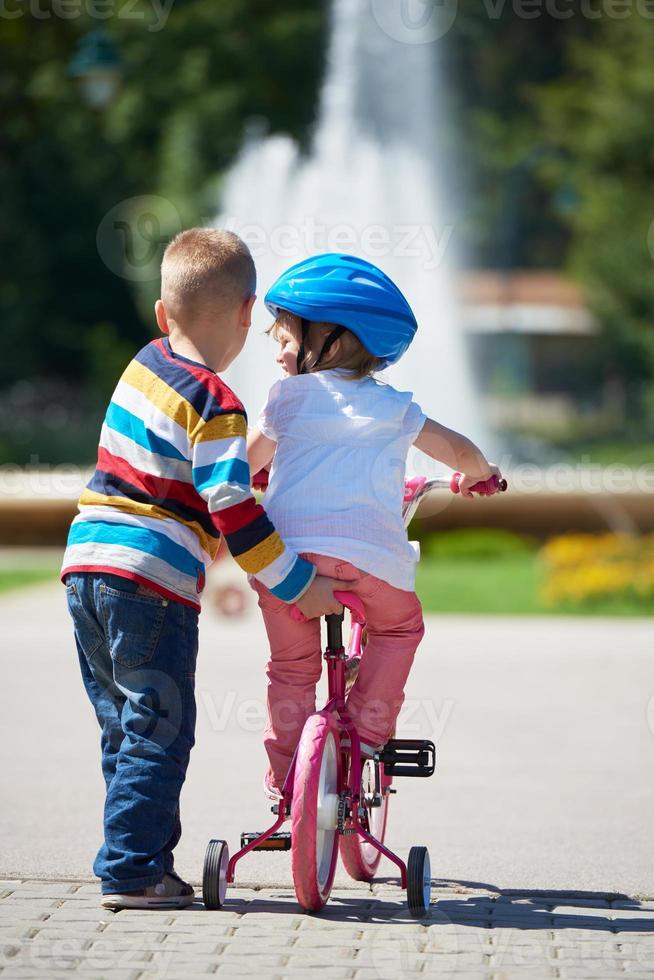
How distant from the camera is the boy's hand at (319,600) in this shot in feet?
11.4

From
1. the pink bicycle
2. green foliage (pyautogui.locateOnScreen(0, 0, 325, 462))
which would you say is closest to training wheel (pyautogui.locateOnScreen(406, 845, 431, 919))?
the pink bicycle

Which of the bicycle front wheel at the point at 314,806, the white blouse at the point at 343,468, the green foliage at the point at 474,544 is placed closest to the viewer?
the bicycle front wheel at the point at 314,806

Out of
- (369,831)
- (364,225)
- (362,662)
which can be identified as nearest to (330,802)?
(369,831)

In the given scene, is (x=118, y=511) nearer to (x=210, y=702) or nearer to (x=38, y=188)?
(x=210, y=702)

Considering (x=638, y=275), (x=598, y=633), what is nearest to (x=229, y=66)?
(x=638, y=275)

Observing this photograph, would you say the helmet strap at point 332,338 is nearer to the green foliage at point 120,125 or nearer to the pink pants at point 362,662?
the pink pants at point 362,662

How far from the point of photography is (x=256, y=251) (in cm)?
1764

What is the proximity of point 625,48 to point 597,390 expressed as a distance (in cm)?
1405

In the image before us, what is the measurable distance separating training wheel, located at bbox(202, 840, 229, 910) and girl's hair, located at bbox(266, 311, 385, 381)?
117 cm

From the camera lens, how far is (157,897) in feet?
11.6

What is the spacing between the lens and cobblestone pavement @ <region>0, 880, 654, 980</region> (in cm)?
308

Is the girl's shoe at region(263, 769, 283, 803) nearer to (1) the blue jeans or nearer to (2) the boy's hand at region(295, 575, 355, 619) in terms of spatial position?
(1) the blue jeans

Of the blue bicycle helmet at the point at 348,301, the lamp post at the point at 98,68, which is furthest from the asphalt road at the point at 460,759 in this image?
the lamp post at the point at 98,68

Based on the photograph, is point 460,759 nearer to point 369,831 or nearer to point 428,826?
Result: point 428,826
